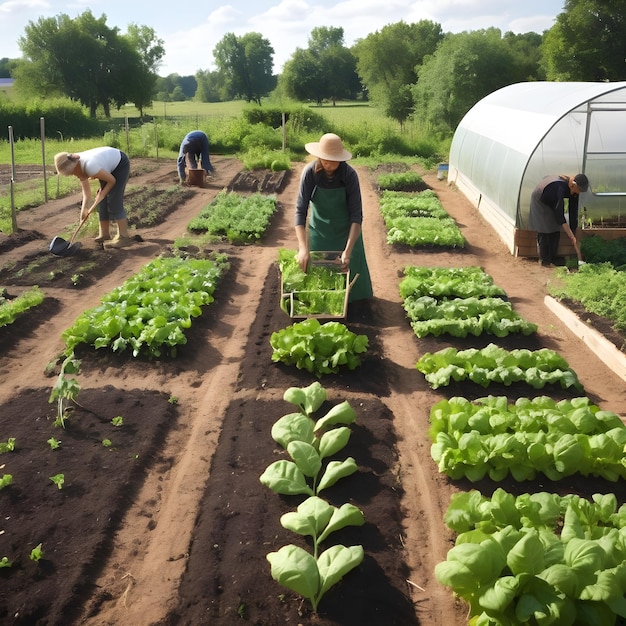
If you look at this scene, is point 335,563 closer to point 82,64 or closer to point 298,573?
point 298,573

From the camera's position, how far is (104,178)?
891 centimetres

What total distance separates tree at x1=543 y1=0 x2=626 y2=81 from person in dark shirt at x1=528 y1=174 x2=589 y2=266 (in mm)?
24145

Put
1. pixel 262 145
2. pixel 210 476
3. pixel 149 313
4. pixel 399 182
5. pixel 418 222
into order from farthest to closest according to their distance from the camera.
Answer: pixel 262 145
pixel 399 182
pixel 418 222
pixel 149 313
pixel 210 476

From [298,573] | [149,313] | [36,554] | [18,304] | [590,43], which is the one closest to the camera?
[298,573]

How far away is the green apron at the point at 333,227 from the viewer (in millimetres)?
6715

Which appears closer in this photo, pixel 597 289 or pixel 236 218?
pixel 597 289

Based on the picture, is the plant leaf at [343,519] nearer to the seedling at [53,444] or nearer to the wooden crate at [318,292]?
the seedling at [53,444]

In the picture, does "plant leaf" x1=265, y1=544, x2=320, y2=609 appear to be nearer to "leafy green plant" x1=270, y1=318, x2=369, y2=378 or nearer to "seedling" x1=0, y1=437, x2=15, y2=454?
"seedling" x1=0, y1=437, x2=15, y2=454

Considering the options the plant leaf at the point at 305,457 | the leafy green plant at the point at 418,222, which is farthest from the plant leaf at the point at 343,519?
the leafy green plant at the point at 418,222

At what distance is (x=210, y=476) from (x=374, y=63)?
32.2 metres

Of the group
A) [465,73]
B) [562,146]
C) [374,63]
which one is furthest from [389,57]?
[562,146]

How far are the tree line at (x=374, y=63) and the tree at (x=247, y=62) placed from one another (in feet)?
0.38

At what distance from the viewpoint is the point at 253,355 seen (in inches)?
245

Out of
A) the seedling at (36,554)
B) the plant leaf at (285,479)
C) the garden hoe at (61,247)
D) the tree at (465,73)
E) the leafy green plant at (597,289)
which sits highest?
the tree at (465,73)
